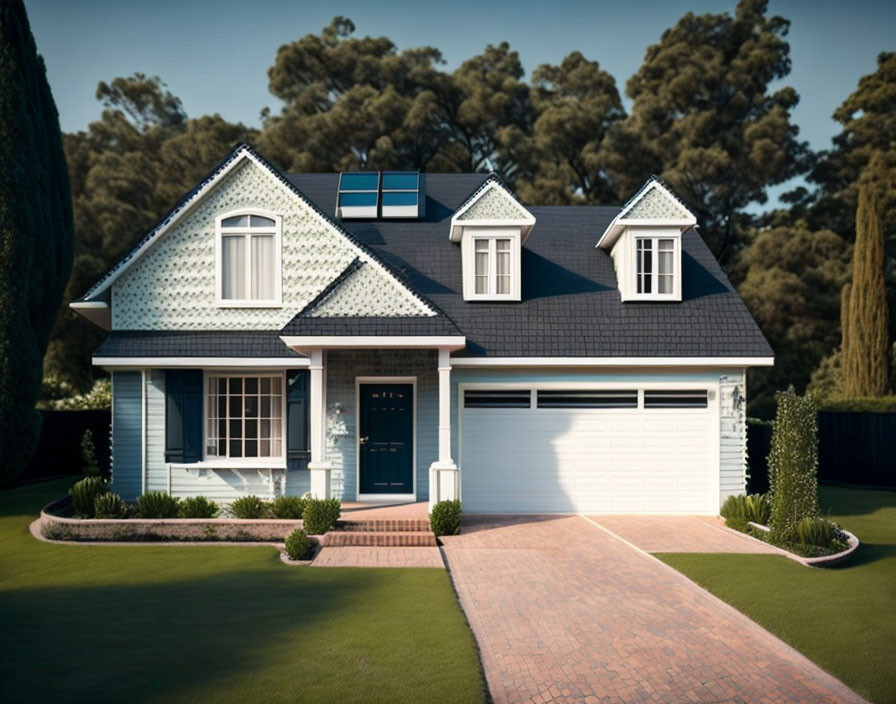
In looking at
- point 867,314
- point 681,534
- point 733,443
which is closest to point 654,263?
point 733,443

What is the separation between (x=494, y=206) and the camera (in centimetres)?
1512

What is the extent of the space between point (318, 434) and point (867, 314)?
69.0ft

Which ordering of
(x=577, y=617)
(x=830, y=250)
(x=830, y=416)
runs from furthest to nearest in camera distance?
(x=830, y=250) → (x=830, y=416) → (x=577, y=617)

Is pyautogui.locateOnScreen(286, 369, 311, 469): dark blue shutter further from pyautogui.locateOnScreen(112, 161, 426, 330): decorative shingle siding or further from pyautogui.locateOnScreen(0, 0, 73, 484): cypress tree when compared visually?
pyautogui.locateOnScreen(0, 0, 73, 484): cypress tree

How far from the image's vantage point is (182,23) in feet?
53.3

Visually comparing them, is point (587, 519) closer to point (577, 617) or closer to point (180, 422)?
point (577, 617)

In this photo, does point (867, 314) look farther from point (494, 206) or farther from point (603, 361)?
point (494, 206)

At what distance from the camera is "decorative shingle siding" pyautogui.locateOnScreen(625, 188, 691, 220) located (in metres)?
15.2

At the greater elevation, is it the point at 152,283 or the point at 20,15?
the point at 20,15

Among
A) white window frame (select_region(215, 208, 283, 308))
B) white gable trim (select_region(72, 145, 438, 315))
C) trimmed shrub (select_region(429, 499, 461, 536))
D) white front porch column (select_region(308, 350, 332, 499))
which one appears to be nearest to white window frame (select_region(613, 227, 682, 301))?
white gable trim (select_region(72, 145, 438, 315))

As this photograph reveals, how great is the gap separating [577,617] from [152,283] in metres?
11.0

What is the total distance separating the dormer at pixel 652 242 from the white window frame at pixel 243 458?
7.76 meters

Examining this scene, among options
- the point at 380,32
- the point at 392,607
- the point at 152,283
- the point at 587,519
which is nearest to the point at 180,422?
the point at 152,283

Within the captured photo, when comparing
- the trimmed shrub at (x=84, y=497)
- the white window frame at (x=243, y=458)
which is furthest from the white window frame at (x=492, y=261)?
the trimmed shrub at (x=84, y=497)
